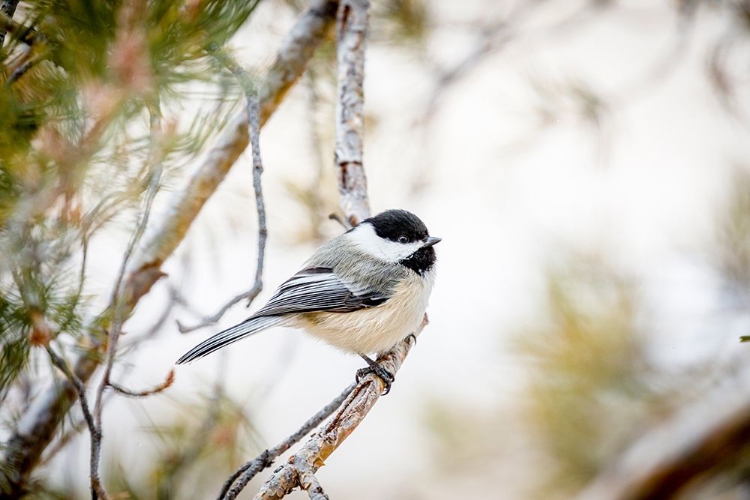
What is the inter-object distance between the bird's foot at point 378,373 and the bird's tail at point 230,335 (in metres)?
0.22

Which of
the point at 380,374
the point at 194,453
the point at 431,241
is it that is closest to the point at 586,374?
the point at 431,241

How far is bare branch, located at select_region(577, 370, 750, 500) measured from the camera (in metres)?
1.40

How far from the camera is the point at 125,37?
0.73 meters

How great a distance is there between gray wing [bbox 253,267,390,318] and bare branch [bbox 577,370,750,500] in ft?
2.22

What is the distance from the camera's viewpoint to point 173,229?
1.36m

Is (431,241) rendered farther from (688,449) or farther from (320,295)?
(688,449)

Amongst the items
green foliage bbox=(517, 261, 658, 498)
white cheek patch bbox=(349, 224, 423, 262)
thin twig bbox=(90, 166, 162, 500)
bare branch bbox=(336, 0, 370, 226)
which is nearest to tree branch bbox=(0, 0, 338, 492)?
bare branch bbox=(336, 0, 370, 226)

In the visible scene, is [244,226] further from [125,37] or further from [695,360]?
[695,360]

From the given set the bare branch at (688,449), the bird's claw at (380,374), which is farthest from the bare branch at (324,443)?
the bare branch at (688,449)

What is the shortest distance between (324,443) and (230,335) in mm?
451

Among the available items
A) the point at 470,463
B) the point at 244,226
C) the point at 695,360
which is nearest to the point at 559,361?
the point at 695,360

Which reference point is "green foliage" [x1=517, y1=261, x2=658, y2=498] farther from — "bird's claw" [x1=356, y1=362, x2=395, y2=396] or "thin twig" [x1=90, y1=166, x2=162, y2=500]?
"thin twig" [x1=90, y1=166, x2=162, y2=500]

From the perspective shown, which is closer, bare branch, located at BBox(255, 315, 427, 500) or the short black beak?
bare branch, located at BBox(255, 315, 427, 500)

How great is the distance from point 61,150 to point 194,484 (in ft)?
2.89
